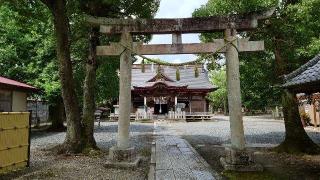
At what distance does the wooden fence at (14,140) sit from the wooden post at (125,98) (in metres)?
2.78

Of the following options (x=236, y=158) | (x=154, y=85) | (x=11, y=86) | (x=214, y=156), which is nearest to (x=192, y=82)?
(x=154, y=85)

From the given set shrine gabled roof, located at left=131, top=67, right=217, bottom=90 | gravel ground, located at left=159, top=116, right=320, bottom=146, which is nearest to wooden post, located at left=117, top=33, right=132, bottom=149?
gravel ground, located at left=159, top=116, right=320, bottom=146

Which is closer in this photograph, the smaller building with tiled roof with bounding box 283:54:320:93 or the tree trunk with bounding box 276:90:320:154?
the smaller building with tiled roof with bounding box 283:54:320:93

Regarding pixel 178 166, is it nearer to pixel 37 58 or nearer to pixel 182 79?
pixel 37 58

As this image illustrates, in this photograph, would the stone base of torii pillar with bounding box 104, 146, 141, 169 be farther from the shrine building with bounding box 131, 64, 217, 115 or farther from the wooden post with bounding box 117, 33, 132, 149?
the shrine building with bounding box 131, 64, 217, 115

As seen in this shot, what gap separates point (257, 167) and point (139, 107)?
35113 mm

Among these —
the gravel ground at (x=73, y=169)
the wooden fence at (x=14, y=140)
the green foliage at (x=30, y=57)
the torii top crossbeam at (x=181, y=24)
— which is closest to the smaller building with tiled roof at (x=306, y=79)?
the torii top crossbeam at (x=181, y=24)

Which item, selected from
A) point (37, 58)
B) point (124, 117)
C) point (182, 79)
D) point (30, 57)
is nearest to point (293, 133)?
point (124, 117)

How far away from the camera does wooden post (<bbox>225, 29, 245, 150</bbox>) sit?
1035 cm

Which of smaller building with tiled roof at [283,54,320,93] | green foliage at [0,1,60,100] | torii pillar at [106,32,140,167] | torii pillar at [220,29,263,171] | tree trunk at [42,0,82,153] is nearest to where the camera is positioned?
smaller building with tiled roof at [283,54,320,93]

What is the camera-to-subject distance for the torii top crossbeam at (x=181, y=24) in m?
10.9

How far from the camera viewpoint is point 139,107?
147 ft

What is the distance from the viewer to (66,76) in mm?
13320

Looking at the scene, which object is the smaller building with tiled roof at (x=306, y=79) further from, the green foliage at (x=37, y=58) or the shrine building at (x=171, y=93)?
the shrine building at (x=171, y=93)
